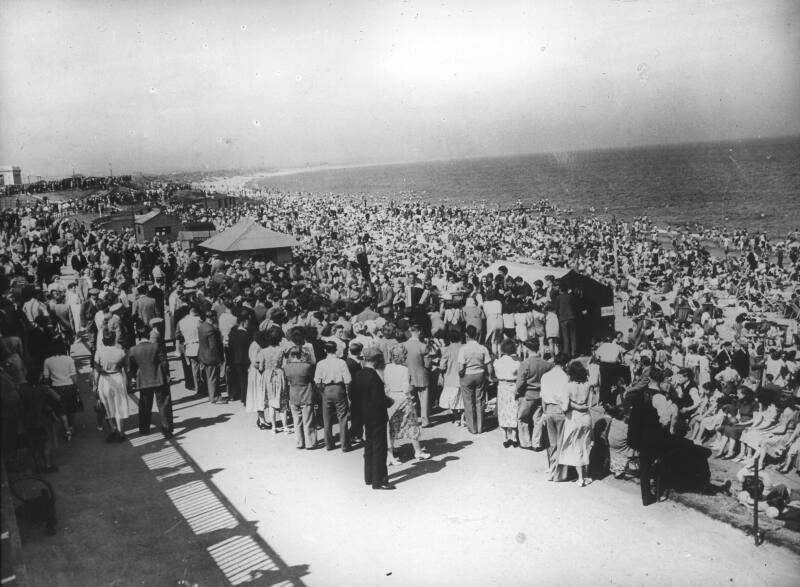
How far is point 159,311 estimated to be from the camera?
12672 mm

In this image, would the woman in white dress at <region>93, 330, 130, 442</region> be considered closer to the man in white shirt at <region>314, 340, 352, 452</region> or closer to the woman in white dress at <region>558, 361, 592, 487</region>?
the man in white shirt at <region>314, 340, 352, 452</region>

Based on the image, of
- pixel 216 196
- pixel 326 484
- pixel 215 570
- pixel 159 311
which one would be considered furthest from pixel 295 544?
pixel 216 196

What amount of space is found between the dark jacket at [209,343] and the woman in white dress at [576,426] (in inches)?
197

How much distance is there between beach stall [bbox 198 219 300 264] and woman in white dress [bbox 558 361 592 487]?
48.0 ft

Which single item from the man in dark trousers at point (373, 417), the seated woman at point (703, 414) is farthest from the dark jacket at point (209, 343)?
the seated woman at point (703, 414)

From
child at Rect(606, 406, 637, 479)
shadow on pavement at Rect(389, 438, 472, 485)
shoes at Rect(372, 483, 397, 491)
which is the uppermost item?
child at Rect(606, 406, 637, 479)

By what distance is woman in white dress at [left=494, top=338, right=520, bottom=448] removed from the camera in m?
7.49

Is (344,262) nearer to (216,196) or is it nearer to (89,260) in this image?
(89,260)

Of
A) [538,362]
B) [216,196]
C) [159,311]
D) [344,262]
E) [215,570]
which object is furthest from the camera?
[216,196]

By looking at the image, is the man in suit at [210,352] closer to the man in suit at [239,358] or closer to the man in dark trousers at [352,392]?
the man in suit at [239,358]

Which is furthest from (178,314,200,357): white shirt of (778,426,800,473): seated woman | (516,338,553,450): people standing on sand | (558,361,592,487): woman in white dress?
(778,426,800,473): seated woman

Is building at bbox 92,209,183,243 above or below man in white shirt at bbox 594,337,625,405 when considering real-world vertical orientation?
above

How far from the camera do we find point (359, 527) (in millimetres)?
5961

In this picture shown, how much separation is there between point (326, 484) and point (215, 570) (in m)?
1.66
